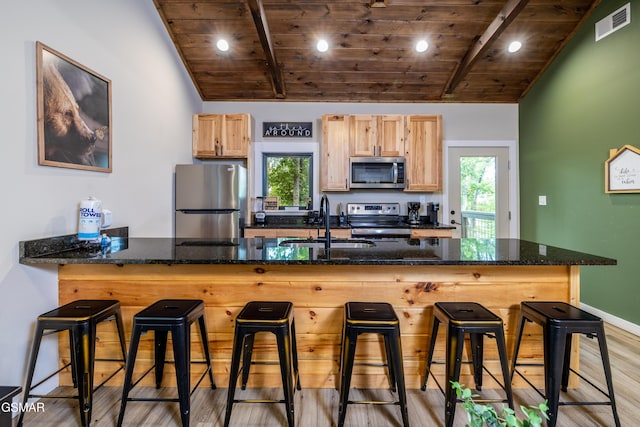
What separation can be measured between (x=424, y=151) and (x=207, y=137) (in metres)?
2.83

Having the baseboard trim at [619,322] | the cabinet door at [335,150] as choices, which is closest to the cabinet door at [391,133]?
the cabinet door at [335,150]

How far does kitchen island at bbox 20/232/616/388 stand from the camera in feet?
6.48

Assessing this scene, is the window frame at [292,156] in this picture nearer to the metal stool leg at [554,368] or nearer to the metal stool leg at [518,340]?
the metal stool leg at [518,340]

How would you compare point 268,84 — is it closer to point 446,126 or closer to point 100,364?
point 446,126

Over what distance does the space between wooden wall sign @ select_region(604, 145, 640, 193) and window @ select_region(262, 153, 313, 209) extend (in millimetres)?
3274

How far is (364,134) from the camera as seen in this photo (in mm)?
4168

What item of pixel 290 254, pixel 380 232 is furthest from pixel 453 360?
pixel 380 232

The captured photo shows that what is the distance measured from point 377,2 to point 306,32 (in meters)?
0.83

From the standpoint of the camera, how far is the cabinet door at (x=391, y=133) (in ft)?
13.7

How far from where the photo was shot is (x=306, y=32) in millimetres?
3566

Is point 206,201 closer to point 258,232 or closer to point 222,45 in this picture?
point 258,232

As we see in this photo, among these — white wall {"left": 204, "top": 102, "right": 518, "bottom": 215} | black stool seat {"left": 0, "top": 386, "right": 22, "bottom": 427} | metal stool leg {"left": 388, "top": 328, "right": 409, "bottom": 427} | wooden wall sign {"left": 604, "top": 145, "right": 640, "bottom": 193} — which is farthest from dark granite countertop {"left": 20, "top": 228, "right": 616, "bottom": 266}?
white wall {"left": 204, "top": 102, "right": 518, "bottom": 215}

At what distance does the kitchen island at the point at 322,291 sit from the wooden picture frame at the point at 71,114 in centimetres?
59

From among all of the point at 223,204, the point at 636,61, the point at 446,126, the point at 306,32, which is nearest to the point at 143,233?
the point at 223,204
